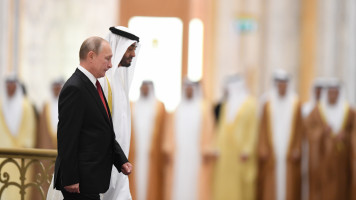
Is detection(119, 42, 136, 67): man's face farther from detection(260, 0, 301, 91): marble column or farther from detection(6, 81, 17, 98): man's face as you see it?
detection(260, 0, 301, 91): marble column

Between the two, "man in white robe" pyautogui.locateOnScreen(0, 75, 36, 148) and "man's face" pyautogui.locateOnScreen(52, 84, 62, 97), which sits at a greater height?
"man's face" pyautogui.locateOnScreen(52, 84, 62, 97)

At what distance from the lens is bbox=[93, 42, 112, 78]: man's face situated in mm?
3338

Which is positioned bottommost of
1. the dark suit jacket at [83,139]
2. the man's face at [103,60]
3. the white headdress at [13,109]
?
the white headdress at [13,109]

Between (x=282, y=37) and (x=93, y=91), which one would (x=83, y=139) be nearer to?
(x=93, y=91)

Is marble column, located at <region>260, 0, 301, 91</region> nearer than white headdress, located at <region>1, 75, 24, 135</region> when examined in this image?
No

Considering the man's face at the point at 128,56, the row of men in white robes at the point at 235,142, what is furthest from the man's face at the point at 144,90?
the man's face at the point at 128,56

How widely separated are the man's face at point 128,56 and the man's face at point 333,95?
6.51 m

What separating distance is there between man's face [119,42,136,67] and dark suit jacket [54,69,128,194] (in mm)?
267

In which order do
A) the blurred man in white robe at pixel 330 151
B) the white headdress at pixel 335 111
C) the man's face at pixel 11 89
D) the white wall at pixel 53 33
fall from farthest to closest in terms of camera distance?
the white wall at pixel 53 33 → the man's face at pixel 11 89 → the white headdress at pixel 335 111 → the blurred man in white robe at pixel 330 151

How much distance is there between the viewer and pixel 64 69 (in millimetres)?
14023

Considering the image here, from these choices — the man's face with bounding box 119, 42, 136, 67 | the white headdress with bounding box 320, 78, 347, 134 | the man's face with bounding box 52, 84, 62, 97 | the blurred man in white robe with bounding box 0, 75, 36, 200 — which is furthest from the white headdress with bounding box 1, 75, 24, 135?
the man's face with bounding box 119, 42, 136, 67

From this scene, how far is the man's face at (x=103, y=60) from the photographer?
3338 millimetres

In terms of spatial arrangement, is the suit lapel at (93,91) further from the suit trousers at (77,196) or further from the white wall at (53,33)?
the white wall at (53,33)

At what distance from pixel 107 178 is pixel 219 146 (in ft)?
21.7
